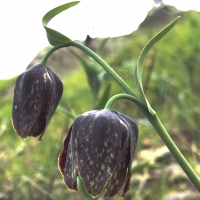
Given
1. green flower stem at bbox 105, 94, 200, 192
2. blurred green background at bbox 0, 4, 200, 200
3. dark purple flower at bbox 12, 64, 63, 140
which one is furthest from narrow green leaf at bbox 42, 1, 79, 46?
blurred green background at bbox 0, 4, 200, 200

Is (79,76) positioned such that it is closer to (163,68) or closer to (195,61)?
(163,68)

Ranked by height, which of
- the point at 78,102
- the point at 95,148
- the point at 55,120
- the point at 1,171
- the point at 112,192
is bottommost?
the point at 55,120

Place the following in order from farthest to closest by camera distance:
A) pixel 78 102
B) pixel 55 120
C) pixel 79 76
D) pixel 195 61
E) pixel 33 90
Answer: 1. pixel 79 76
2. pixel 55 120
3. pixel 78 102
4. pixel 195 61
5. pixel 33 90

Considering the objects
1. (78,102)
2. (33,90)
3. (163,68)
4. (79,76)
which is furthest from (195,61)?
(33,90)

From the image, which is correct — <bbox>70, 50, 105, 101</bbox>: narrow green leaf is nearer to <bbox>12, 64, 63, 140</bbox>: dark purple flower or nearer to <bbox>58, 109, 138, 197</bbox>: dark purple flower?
<bbox>12, 64, 63, 140</bbox>: dark purple flower

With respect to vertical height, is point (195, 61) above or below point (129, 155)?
below

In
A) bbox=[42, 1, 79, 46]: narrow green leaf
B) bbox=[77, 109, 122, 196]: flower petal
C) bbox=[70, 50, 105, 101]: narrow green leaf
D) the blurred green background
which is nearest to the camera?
bbox=[77, 109, 122, 196]: flower petal

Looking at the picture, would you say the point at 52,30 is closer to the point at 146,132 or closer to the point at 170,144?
the point at 170,144

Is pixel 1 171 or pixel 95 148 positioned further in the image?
pixel 1 171

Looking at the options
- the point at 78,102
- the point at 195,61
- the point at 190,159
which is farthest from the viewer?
the point at 78,102
